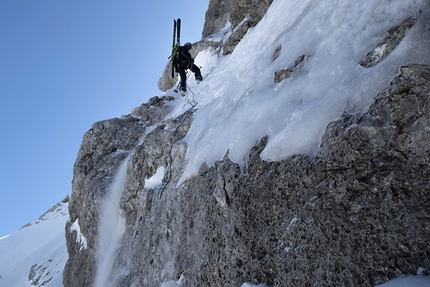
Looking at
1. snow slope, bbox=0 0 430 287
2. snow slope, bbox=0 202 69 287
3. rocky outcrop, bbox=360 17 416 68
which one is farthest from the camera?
snow slope, bbox=0 202 69 287

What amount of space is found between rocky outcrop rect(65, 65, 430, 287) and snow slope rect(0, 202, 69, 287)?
483 inches

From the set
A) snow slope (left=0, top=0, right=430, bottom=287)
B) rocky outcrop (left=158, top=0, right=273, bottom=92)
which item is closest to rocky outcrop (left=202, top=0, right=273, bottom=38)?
rocky outcrop (left=158, top=0, right=273, bottom=92)

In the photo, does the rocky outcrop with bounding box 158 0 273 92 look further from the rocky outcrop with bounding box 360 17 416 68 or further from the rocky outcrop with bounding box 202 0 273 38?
the rocky outcrop with bounding box 360 17 416 68

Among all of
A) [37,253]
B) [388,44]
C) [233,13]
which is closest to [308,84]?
[388,44]

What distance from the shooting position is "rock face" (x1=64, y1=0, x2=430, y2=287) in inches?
139

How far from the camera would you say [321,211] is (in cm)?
418

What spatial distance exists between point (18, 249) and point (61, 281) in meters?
26.1

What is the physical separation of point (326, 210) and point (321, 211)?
7 cm

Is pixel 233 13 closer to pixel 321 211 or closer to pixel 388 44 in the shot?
pixel 388 44

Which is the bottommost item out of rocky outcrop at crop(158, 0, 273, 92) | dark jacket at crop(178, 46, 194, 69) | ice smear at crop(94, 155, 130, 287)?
ice smear at crop(94, 155, 130, 287)

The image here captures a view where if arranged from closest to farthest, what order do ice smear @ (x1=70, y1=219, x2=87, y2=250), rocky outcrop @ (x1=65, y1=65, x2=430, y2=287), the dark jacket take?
rocky outcrop @ (x1=65, y1=65, x2=430, y2=287)
the dark jacket
ice smear @ (x1=70, y1=219, x2=87, y2=250)

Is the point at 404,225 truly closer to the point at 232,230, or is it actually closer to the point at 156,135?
the point at 232,230

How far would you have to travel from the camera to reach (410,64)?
4062mm

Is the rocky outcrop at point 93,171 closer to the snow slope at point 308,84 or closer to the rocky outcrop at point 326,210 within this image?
the snow slope at point 308,84
